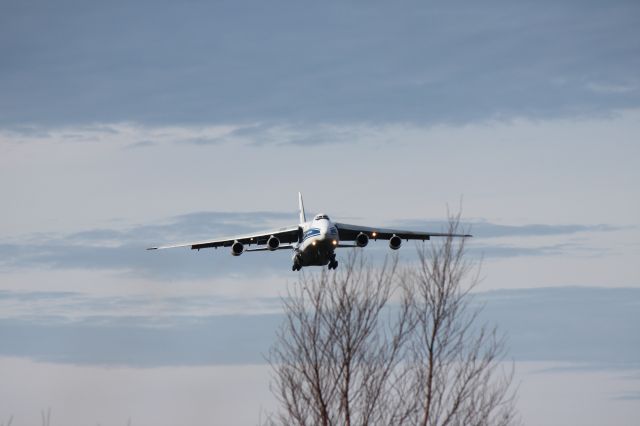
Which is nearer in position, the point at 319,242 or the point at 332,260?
the point at 319,242

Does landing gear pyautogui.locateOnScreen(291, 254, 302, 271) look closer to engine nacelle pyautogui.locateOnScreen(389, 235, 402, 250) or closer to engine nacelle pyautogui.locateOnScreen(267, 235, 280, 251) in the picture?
engine nacelle pyautogui.locateOnScreen(267, 235, 280, 251)

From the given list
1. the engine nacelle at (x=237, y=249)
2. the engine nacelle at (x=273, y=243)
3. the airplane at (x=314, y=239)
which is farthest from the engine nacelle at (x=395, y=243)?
the engine nacelle at (x=237, y=249)

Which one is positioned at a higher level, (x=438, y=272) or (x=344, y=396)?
(x=438, y=272)

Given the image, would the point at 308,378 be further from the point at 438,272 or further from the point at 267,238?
the point at 267,238

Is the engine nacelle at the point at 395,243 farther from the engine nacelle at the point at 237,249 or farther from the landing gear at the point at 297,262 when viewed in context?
the engine nacelle at the point at 237,249

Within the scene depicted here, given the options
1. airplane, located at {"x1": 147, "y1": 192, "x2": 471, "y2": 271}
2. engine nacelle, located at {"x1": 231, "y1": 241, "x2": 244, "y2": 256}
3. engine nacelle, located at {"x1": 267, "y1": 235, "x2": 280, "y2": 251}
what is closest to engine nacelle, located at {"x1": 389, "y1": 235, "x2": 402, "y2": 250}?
airplane, located at {"x1": 147, "y1": 192, "x2": 471, "y2": 271}

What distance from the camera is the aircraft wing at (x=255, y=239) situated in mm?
61156

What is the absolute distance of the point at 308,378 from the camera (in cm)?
2047

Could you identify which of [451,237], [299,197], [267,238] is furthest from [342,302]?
[299,197]

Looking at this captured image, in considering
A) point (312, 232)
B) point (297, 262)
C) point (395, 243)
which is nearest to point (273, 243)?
point (297, 262)

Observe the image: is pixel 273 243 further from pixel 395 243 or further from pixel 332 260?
pixel 395 243

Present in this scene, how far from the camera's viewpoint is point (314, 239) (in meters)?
53.2

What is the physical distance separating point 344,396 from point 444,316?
3.17 m

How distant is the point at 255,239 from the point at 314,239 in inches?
382
